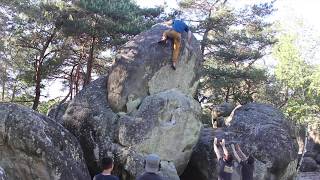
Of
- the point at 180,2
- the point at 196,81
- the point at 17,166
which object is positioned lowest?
the point at 17,166

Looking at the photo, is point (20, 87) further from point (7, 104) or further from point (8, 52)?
point (7, 104)

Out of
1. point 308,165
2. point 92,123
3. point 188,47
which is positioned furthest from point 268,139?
point 308,165

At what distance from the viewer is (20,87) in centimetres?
2755

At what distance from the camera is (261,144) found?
13086 mm

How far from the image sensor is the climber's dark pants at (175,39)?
42.1 feet

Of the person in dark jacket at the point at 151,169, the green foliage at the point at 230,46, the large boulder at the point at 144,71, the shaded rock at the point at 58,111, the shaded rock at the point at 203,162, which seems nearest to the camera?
the person in dark jacket at the point at 151,169

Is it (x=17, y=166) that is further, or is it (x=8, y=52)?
(x=8, y=52)

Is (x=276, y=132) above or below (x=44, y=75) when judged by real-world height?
below

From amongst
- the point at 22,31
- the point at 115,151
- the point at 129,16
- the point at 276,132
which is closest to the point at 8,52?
the point at 22,31

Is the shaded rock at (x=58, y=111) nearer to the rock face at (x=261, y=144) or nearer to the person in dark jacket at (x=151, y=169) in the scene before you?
the rock face at (x=261, y=144)

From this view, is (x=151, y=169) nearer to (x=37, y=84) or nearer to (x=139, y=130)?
(x=139, y=130)

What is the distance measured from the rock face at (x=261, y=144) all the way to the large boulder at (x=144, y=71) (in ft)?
6.55

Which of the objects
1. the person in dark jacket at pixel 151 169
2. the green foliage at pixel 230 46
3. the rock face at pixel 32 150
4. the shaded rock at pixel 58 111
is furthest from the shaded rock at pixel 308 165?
the person in dark jacket at pixel 151 169

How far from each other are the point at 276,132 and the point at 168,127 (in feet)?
12.8
